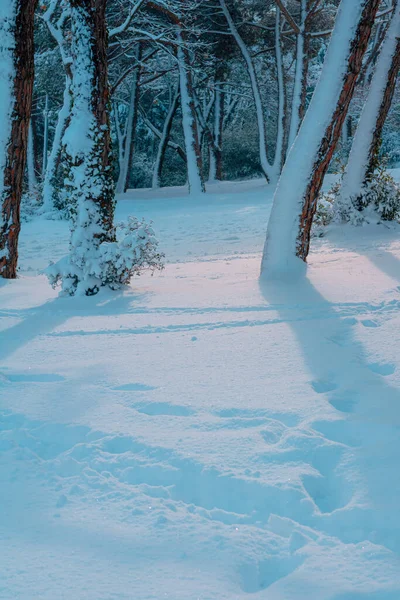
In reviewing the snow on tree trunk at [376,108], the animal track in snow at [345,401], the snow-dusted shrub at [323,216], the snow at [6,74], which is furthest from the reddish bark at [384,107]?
the animal track in snow at [345,401]

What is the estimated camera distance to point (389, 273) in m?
5.96

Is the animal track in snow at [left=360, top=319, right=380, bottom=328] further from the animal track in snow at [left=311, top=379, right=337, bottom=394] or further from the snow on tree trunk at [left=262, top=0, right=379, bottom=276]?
the snow on tree trunk at [left=262, top=0, right=379, bottom=276]

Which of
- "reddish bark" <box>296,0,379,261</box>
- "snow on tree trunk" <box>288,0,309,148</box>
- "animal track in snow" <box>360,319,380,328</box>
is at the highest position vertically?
"snow on tree trunk" <box>288,0,309,148</box>

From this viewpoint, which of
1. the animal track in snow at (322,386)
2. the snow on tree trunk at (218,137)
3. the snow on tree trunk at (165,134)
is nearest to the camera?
the animal track in snow at (322,386)

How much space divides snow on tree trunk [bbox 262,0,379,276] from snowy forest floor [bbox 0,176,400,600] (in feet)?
3.18

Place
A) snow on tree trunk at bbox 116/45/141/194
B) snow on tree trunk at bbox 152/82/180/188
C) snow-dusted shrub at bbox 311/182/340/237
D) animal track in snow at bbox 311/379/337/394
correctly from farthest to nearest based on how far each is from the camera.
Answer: snow on tree trunk at bbox 152/82/180/188 → snow on tree trunk at bbox 116/45/141/194 → snow-dusted shrub at bbox 311/182/340/237 → animal track in snow at bbox 311/379/337/394

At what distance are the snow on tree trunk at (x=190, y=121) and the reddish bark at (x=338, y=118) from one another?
12686 millimetres

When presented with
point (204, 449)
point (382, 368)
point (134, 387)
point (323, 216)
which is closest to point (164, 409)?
point (134, 387)

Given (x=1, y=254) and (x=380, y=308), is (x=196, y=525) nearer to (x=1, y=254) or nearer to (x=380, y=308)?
(x=380, y=308)

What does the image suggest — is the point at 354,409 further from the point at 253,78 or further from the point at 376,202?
the point at 253,78

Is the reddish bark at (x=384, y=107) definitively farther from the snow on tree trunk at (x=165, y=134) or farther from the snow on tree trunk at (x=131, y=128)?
the snow on tree trunk at (x=165, y=134)

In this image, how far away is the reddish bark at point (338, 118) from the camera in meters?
5.82

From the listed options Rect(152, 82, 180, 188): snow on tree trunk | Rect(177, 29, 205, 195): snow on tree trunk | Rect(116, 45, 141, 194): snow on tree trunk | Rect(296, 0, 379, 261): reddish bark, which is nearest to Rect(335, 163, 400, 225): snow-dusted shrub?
Rect(296, 0, 379, 261): reddish bark

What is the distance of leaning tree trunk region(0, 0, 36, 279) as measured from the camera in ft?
21.7
